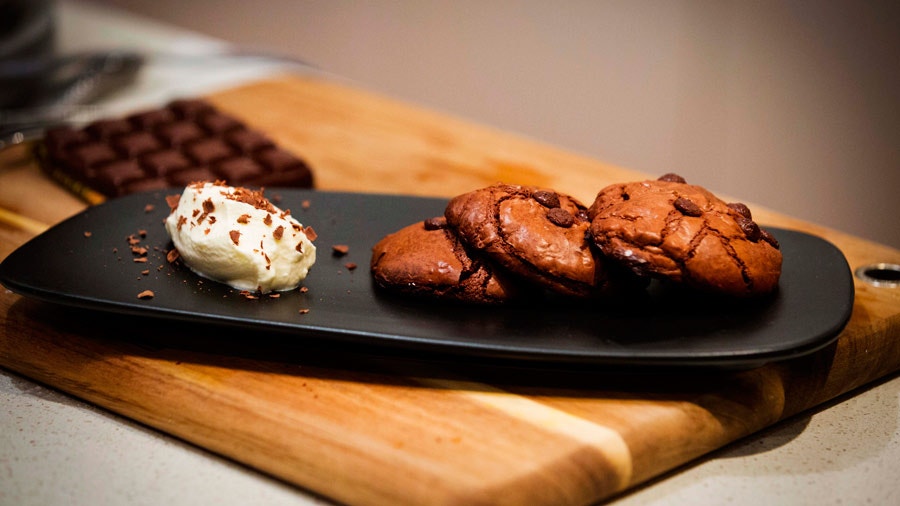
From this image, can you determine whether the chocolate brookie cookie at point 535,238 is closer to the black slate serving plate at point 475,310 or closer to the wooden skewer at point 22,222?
the black slate serving plate at point 475,310

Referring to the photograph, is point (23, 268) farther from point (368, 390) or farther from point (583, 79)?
point (583, 79)

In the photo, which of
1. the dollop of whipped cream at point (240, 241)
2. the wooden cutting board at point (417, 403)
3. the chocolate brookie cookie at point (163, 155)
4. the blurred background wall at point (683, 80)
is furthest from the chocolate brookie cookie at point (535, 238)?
the blurred background wall at point (683, 80)

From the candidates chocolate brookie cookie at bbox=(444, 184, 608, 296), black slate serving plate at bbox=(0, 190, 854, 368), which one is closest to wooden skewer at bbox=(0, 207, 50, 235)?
black slate serving plate at bbox=(0, 190, 854, 368)

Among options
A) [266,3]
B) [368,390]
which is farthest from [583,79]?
[368,390]

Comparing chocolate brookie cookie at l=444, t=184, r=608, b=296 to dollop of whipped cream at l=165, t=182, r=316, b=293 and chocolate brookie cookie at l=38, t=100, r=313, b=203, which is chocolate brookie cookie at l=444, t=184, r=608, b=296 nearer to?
dollop of whipped cream at l=165, t=182, r=316, b=293

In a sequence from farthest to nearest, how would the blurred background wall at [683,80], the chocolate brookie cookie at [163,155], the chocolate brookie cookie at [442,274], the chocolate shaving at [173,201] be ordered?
the blurred background wall at [683,80]
the chocolate brookie cookie at [163,155]
the chocolate shaving at [173,201]
the chocolate brookie cookie at [442,274]

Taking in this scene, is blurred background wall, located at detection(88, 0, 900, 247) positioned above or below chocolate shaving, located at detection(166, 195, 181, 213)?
above

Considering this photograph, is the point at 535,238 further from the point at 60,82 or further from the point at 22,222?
the point at 60,82
